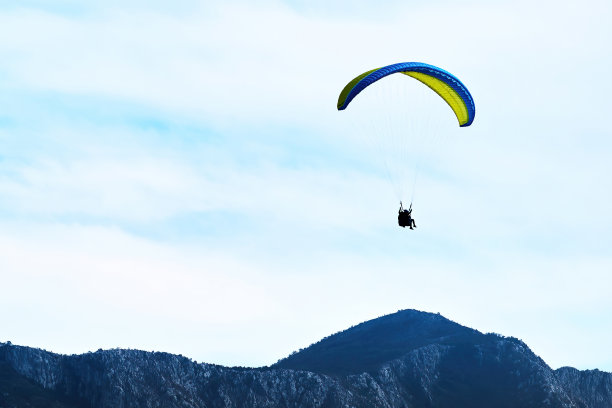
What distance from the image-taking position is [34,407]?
655 feet

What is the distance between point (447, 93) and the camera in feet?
288

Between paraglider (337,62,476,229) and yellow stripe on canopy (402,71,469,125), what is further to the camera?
yellow stripe on canopy (402,71,469,125)

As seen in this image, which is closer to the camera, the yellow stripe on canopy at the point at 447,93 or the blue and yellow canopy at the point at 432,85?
the blue and yellow canopy at the point at 432,85

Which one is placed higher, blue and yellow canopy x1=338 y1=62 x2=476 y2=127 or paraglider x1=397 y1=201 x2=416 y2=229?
blue and yellow canopy x1=338 y1=62 x2=476 y2=127

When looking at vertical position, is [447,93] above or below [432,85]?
below

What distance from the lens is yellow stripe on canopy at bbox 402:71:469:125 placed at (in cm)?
8638

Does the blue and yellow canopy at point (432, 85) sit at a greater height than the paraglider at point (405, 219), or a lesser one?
greater

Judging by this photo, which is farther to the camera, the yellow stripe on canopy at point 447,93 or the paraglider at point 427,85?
the yellow stripe on canopy at point 447,93

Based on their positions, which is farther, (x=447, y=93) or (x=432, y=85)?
(x=432, y=85)

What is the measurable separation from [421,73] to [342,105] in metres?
7.77

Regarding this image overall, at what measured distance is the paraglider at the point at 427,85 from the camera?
264ft

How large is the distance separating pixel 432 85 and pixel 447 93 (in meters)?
1.48

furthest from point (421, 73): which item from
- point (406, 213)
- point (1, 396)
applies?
point (1, 396)

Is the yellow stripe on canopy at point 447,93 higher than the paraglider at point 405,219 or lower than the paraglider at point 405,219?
higher
